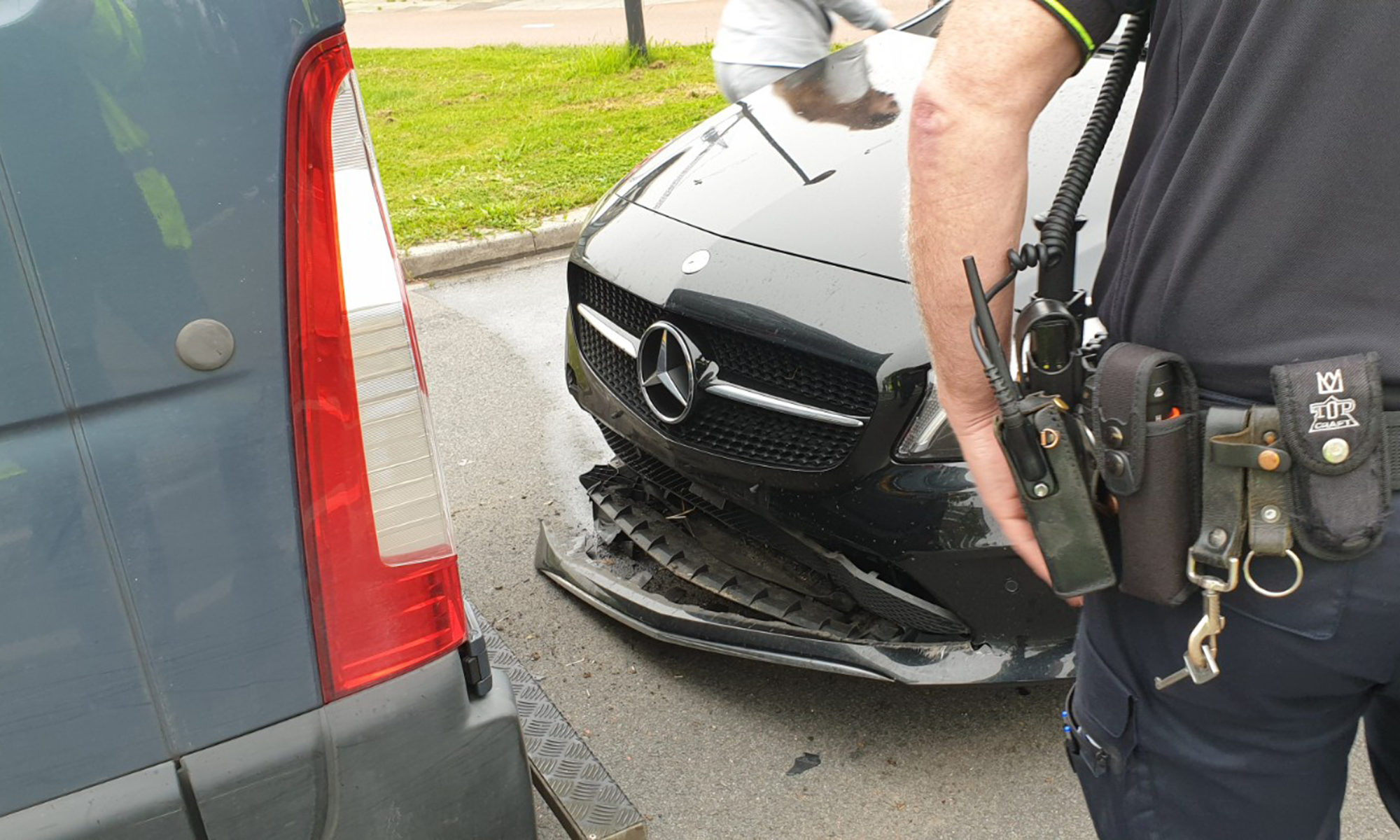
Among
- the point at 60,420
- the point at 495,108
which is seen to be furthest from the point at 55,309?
the point at 495,108

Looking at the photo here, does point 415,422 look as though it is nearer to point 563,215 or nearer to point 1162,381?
point 1162,381

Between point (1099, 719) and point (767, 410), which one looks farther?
point (767, 410)

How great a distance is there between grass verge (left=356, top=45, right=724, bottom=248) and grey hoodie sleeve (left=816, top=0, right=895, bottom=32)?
2.44m

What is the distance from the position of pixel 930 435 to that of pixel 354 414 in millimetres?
1152

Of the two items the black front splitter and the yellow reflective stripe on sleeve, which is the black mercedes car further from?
the yellow reflective stripe on sleeve

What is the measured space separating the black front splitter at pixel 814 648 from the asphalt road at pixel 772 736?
17 cm

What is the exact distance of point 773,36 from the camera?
430 centimetres

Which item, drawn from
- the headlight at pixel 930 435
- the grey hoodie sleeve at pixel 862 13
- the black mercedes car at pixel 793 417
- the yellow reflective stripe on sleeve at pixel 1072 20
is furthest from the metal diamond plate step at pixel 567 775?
the grey hoodie sleeve at pixel 862 13

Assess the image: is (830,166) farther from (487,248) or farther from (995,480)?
(487,248)

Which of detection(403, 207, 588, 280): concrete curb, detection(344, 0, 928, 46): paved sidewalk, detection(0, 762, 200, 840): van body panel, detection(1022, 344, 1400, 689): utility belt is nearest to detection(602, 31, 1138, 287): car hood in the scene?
detection(1022, 344, 1400, 689): utility belt

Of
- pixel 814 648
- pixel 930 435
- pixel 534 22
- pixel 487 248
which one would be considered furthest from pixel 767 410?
pixel 534 22

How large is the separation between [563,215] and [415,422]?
16.4ft

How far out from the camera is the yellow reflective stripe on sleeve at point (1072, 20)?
1.18 metres

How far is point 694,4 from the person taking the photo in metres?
17.7
